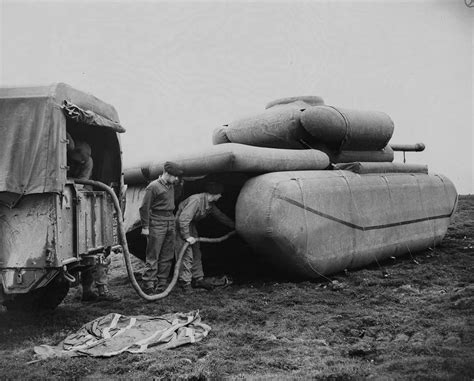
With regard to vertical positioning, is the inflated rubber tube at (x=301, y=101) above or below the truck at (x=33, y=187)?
above

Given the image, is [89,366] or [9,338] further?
[9,338]

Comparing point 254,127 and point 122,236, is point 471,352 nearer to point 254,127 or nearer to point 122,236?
point 122,236

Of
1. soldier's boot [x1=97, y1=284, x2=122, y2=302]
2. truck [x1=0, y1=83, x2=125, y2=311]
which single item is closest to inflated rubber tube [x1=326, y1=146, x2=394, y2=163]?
soldier's boot [x1=97, y1=284, x2=122, y2=302]

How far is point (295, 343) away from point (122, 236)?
2.56 m

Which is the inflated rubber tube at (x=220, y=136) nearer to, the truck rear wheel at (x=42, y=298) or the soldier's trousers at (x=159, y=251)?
the soldier's trousers at (x=159, y=251)

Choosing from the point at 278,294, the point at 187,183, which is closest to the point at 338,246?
the point at 278,294

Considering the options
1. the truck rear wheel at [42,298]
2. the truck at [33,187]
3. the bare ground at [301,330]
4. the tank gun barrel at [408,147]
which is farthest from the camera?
the tank gun barrel at [408,147]

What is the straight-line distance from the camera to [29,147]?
510 cm

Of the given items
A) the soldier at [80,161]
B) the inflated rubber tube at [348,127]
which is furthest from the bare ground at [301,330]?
the inflated rubber tube at [348,127]

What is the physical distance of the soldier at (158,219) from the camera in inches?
282

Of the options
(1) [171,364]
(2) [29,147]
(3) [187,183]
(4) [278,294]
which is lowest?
(4) [278,294]

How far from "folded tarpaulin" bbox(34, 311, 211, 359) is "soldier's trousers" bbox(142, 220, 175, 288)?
5.54 ft

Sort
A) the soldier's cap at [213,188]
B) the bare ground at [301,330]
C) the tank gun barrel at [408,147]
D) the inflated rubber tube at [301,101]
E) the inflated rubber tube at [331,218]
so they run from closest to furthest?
the bare ground at [301,330]
the inflated rubber tube at [331,218]
the soldier's cap at [213,188]
the inflated rubber tube at [301,101]
the tank gun barrel at [408,147]

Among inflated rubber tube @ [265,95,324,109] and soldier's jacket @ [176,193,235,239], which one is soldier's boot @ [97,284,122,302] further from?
inflated rubber tube @ [265,95,324,109]
